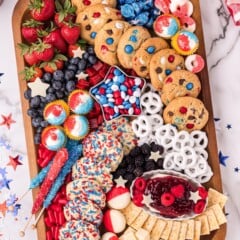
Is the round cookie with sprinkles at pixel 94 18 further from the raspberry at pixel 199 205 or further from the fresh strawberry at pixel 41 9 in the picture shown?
the raspberry at pixel 199 205

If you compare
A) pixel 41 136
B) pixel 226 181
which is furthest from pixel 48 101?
pixel 226 181

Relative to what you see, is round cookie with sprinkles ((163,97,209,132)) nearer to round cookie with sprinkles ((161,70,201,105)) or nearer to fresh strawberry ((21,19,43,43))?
round cookie with sprinkles ((161,70,201,105))

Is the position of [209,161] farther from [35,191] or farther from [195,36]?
[35,191]

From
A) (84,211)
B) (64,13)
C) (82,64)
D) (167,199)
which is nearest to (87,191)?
(84,211)

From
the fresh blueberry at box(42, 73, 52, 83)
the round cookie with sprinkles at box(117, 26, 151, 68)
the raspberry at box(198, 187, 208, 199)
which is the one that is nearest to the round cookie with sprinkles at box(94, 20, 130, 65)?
the round cookie with sprinkles at box(117, 26, 151, 68)

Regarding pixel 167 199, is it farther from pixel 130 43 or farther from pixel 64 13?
pixel 64 13
